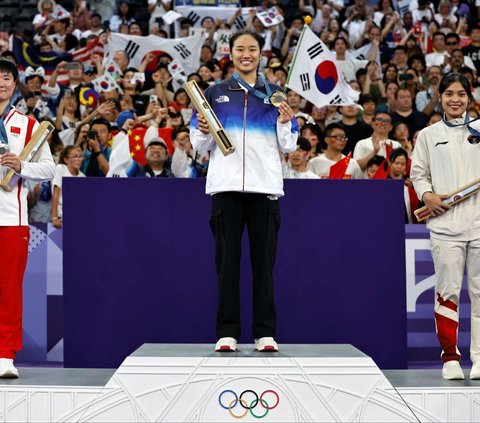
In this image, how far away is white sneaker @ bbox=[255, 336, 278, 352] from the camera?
19.5 ft

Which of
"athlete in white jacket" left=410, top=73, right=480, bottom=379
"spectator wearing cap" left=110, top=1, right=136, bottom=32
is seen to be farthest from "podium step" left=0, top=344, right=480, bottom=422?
"spectator wearing cap" left=110, top=1, right=136, bottom=32

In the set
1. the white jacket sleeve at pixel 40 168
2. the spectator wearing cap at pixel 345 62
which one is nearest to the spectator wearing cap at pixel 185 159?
the white jacket sleeve at pixel 40 168

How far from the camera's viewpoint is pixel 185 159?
9555mm

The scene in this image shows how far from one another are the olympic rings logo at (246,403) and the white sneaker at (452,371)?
1.61 metres

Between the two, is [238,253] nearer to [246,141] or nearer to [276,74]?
[246,141]

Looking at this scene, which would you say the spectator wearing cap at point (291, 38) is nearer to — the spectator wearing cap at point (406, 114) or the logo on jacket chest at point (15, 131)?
the spectator wearing cap at point (406, 114)

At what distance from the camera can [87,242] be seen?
7414 mm

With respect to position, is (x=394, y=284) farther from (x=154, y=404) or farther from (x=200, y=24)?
(x=200, y=24)

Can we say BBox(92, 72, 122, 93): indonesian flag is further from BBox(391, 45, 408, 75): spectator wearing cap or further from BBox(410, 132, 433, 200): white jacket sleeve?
BBox(410, 132, 433, 200): white jacket sleeve

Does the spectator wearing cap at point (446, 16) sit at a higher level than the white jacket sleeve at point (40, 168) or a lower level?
higher

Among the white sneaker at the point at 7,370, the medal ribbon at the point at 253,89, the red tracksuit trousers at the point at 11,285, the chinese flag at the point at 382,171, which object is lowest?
the white sneaker at the point at 7,370

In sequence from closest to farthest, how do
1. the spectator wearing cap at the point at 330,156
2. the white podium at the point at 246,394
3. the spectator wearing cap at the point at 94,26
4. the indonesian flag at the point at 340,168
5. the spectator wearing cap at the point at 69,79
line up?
the white podium at the point at 246,394
the indonesian flag at the point at 340,168
the spectator wearing cap at the point at 330,156
the spectator wearing cap at the point at 69,79
the spectator wearing cap at the point at 94,26

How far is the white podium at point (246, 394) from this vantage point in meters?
5.16

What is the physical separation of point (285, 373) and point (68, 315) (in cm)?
266
